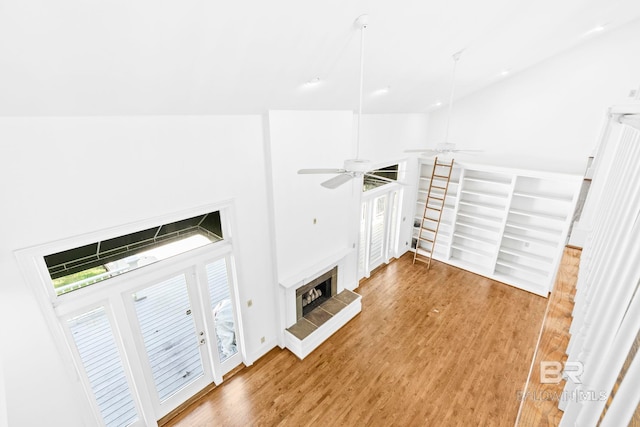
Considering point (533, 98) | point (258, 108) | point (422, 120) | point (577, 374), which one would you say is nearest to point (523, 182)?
point (533, 98)

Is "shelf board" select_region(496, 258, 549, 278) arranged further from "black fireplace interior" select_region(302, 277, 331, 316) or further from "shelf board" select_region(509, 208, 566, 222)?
"black fireplace interior" select_region(302, 277, 331, 316)

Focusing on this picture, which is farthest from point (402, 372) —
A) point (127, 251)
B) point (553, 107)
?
point (553, 107)

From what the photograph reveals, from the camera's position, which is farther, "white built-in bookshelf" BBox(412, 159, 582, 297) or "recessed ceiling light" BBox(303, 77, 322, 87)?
"white built-in bookshelf" BBox(412, 159, 582, 297)

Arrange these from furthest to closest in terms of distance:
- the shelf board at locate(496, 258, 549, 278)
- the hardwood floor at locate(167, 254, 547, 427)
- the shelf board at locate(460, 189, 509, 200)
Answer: the shelf board at locate(460, 189, 509, 200) < the shelf board at locate(496, 258, 549, 278) < the hardwood floor at locate(167, 254, 547, 427)

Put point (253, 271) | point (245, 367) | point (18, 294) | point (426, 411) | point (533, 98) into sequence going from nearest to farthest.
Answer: point (18, 294)
point (426, 411)
point (253, 271)
point (245, 367)
point (533, 98)

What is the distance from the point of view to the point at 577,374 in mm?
1180

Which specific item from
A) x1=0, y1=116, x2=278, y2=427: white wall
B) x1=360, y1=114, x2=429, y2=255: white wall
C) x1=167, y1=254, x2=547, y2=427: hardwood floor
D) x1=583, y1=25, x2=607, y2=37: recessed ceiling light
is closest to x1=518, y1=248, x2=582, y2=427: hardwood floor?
x1=167, y1=254, x2=547, y2=427: hardwood floor

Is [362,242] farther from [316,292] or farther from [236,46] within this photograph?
[236,46]

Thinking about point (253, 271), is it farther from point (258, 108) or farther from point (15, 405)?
point (15, 405)

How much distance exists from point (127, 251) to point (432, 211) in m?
6.65

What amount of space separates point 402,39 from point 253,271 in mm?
3339

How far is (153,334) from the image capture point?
3475 millimetres

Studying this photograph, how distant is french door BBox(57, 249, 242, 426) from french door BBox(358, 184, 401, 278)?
126 inches

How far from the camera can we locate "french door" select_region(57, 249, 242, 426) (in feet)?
9.71
